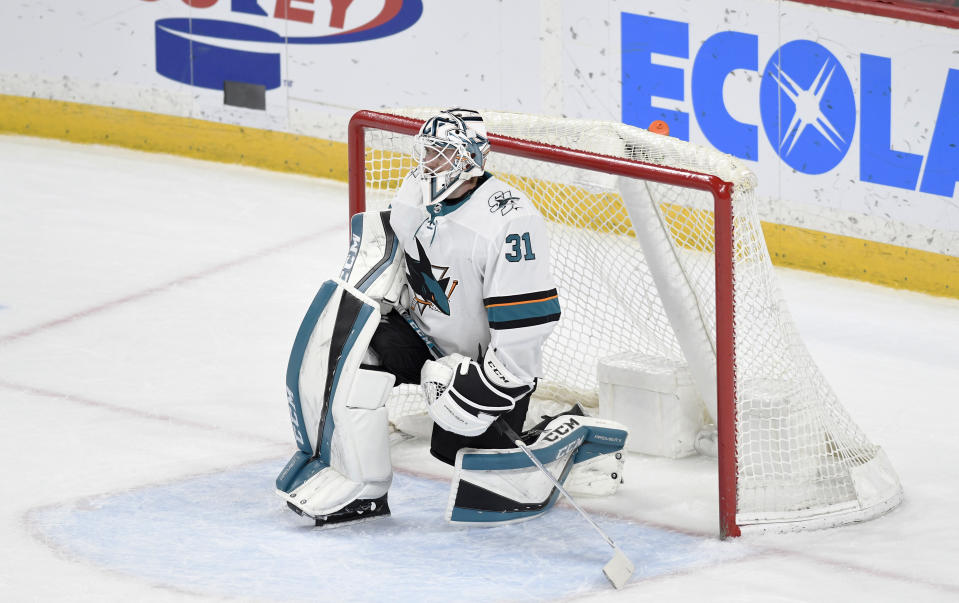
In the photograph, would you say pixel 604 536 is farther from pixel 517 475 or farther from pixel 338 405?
pixel 338 405

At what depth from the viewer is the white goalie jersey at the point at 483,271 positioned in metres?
3.88

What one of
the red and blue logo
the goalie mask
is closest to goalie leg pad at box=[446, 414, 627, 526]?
the goalie mask

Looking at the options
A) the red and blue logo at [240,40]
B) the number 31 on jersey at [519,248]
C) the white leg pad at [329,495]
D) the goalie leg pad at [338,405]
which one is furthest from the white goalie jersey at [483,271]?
the red and blue logo at [240,40]

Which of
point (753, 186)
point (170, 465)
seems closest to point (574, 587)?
point (753, 186)

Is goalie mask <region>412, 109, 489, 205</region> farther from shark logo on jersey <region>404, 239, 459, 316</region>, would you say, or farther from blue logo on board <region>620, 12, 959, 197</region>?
blue logo on board <region>620, 12, 959, 197</region>

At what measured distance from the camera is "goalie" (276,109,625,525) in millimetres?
3896

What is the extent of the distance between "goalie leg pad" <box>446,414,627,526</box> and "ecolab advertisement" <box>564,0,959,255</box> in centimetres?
198

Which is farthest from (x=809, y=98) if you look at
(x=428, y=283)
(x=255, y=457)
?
(x=255, y=457)

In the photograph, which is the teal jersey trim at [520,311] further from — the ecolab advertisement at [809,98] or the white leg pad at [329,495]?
the ecolab advertisement at [809,98]

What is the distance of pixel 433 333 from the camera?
13.5ft

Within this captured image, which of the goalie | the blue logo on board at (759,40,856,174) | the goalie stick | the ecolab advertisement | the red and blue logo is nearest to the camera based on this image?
the goalie stick

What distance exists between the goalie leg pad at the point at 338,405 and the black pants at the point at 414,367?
0.25 feet

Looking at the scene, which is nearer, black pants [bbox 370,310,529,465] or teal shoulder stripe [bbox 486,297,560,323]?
teal shoulder stripe [bbox 486,297,560,323]

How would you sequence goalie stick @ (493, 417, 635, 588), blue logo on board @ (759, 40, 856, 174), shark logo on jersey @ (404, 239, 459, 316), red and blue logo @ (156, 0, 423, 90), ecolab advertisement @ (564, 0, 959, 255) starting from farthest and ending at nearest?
1. red and blue logo @ (156, 0, 423, 90)
2. blue logo on board @ (759, 40, 856, 174)
3. ecolab advertisement @ (564, 0, 959, 255)
4. shark logo on jersey @ (404, 239, 459, 316)
5. goalie stick @ (493, 417, 635, 588)
